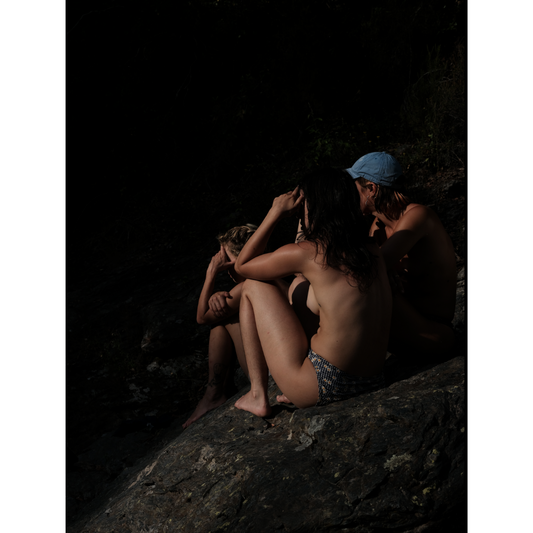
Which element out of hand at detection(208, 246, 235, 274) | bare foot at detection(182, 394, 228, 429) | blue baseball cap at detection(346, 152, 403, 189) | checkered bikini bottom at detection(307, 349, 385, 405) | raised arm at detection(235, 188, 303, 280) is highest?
blue baseball cap at detection(346, 152, 403, 189)

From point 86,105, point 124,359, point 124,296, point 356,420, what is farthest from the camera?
point 86,105

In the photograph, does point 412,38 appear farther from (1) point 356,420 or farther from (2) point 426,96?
(1) point 356,420

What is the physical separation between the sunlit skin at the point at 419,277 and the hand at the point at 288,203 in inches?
15.1

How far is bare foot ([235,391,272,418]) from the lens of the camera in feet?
8.03

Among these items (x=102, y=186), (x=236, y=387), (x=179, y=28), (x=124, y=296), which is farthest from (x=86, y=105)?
(x=236, y=387)

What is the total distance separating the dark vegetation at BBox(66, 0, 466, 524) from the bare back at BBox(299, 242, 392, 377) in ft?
9.97

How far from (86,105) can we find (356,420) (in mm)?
5656

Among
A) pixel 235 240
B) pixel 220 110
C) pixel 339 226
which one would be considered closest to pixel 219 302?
pixel 235 240

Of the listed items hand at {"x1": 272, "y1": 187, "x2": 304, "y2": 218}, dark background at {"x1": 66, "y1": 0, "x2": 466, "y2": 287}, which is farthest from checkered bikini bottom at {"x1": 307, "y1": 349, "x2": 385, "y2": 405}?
dark background at {"x1": 66, "y1": 0, "x2": 466, "y2": 287}

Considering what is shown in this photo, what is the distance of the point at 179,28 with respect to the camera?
6.34 m

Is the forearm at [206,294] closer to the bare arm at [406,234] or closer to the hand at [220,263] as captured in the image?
the hand at [220,263]

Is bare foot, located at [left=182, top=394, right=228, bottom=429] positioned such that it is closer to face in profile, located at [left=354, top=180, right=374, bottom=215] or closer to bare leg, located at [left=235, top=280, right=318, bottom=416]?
bare leg, located at [left=235, top=280, right=318, bottom=416]

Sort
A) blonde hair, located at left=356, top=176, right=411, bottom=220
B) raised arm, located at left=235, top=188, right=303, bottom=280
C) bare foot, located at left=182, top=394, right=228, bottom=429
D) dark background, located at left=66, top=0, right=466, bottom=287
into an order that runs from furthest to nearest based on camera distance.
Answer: dark background, located at left=66, top=0, right=466, bottom=287, bare foot, located at left=182, top=394, right=228, bottom=429, blonde hair, located at left=356, top=176, right=411, bottom=220, raised arm, located at left=235, top=188, right=303, bottom=280

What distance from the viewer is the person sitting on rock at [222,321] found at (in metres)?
3.04
